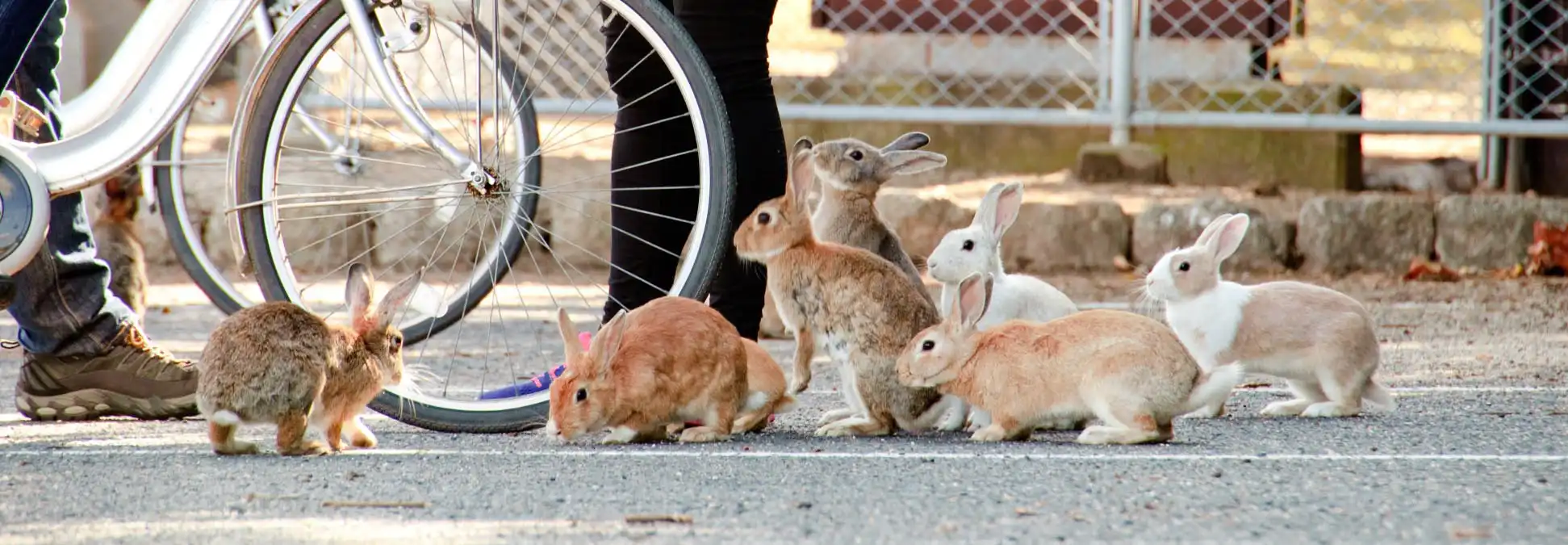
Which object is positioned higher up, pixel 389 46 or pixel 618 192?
pixel 389 46

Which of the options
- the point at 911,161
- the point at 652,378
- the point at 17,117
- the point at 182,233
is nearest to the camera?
the point at 652,378

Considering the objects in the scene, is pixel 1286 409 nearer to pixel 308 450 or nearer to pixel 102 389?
pixel 308 450

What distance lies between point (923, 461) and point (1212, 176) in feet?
16.9

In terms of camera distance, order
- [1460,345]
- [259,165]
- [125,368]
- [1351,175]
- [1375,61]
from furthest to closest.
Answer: [1375,61]
[1351,175]
[1460,345]
[125,368]
[259,165]

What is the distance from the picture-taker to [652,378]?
344 cm

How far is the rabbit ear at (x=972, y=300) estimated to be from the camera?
3.58 metres

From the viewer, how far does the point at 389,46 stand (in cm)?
352

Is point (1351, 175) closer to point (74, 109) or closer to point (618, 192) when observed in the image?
point (618, 192)

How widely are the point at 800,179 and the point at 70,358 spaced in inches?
59.9

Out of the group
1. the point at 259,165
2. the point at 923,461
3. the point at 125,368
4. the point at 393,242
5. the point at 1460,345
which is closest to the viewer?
the point at 923,461

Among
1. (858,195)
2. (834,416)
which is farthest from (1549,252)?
(834,416)

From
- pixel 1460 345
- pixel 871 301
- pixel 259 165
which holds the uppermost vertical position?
pixel 259 165

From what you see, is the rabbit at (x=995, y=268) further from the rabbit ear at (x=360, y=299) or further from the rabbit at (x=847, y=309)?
the rabbit ear at (x=360, y=299)

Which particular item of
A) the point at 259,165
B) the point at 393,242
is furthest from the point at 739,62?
the point at 393,242
